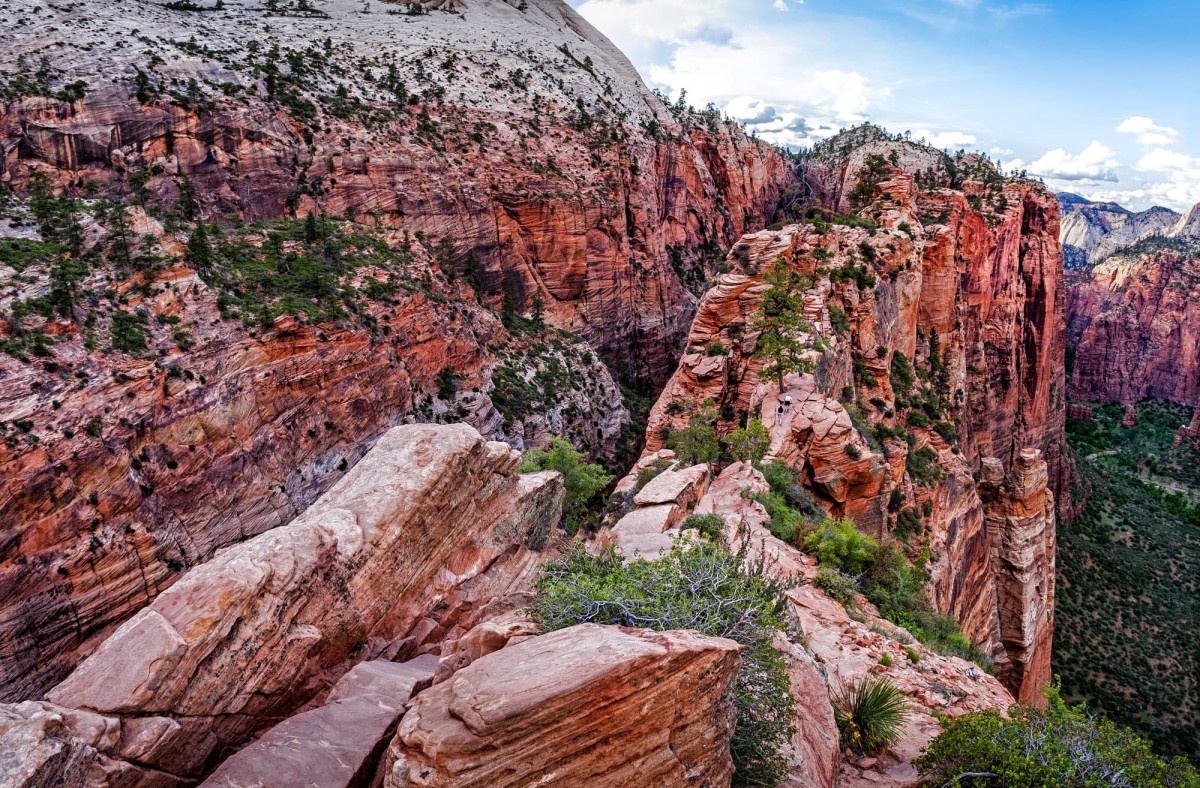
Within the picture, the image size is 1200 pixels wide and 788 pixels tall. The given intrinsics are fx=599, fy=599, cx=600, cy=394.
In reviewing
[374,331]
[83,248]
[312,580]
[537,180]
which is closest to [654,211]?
[537,180]

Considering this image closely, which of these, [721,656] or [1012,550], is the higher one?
[721,656]

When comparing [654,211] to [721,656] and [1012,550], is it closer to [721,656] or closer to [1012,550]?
[1012,550]

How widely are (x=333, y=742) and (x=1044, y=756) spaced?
984cm

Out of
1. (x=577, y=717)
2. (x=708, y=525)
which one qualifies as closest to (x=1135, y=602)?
(x=708, y=525)

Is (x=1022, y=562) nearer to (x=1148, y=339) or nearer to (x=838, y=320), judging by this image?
(x=838, y=320)

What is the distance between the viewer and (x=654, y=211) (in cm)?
6794

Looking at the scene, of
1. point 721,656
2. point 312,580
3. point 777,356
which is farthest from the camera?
point 777,356

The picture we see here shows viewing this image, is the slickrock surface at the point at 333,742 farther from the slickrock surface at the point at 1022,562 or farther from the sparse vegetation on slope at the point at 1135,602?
the sparse vegetation on slope at the point at 1135,602

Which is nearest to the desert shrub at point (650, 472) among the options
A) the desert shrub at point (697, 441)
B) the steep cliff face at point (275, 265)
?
the desert shrub at point (697, 441)

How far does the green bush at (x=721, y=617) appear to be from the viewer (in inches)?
337

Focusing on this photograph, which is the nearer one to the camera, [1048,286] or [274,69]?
[274,69]

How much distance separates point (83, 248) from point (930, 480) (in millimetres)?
41120

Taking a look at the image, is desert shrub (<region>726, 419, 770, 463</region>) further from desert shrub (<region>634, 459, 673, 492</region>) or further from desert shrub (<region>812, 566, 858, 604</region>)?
desert shrub (<region>812, 566, 858, 604</region>)

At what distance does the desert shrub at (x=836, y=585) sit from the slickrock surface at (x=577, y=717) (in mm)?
9608
